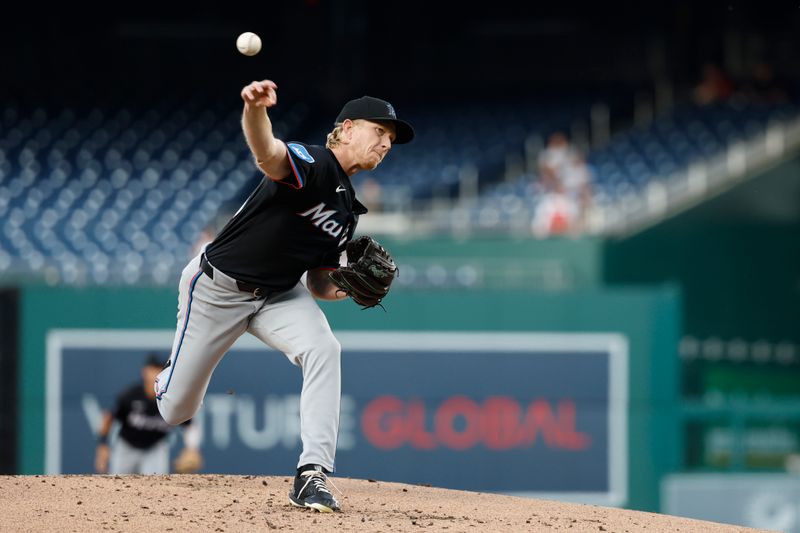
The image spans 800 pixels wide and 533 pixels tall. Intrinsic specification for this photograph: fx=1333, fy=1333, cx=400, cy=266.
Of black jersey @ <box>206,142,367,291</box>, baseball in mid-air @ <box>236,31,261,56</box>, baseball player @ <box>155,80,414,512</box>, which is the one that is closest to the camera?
baseball in mid-air @ <box>236,31,261,56</box>

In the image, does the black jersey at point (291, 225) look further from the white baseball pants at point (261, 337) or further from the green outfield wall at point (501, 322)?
the green outfield wall at point (501, 322)

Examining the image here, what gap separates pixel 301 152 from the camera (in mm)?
4285

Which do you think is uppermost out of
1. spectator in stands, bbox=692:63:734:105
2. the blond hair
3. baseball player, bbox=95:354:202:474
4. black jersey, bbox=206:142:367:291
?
spectator in stands, bbox=692:63:734:105

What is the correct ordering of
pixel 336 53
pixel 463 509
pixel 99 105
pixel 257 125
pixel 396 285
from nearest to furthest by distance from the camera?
pixel 257 125 < pixel 463 509 < pixel 396 285 < pixel 99 105 < pixel 336 53

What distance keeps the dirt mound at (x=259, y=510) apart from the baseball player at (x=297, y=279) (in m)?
0.25

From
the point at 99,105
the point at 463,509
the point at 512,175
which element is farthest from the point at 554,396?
the point at 99,105

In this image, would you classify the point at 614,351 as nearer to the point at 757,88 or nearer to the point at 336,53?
the point at 757,88

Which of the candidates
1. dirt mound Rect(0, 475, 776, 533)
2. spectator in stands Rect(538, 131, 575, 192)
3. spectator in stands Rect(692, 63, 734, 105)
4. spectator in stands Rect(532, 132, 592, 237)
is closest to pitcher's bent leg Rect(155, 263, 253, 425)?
dirt mound Rect(0, 475, 776, 533)

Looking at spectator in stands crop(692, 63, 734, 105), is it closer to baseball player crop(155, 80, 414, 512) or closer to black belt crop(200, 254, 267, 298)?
baseball player crop(155, 80, 414, 512)

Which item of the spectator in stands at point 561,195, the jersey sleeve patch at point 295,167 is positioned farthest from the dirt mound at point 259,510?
the spectator in stands at point 561,195

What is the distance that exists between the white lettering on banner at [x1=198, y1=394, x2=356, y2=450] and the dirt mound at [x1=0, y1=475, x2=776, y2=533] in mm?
3767

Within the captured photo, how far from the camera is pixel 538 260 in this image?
36.2 ft

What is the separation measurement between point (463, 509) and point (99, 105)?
1201 centimetres

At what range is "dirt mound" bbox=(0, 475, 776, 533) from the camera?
168 inches
